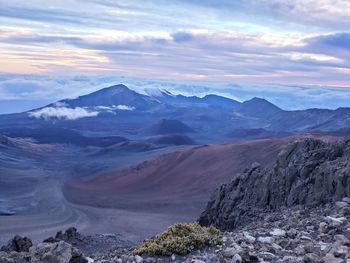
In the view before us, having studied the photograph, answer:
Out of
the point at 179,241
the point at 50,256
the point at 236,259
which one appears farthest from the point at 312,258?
the point at 50,256

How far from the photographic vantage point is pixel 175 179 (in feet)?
241

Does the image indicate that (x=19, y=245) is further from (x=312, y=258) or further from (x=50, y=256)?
(x=312, y=258)

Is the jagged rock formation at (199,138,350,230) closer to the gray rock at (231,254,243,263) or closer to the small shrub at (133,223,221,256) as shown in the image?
the small shrub at (133,223,221,256)

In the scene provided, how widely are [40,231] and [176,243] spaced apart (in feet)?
121

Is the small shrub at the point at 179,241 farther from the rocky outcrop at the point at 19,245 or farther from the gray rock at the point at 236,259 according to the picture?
the rocky outcrop at the point at 19,245

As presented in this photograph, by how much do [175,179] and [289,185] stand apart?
166 ft

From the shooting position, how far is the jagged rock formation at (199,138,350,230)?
19781 mm

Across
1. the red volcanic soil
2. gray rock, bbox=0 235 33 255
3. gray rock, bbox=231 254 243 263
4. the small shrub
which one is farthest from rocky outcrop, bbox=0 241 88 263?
the red volcanic soil

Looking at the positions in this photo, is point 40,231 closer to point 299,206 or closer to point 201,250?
point 299,206

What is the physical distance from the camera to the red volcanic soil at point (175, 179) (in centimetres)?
5978

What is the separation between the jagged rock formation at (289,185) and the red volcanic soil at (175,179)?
2391 cm

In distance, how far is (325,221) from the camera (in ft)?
44.0

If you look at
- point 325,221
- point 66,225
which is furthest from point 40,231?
point 325,221

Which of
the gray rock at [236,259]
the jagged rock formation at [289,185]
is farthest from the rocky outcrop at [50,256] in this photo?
the jagged rock formation at [289,185]
